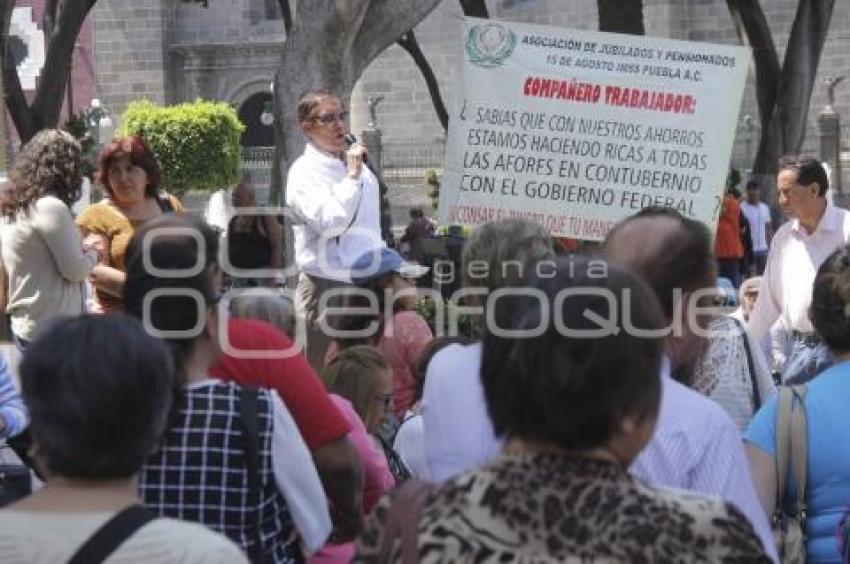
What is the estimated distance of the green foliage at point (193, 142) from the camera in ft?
113

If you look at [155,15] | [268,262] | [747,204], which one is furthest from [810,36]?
[155,15]

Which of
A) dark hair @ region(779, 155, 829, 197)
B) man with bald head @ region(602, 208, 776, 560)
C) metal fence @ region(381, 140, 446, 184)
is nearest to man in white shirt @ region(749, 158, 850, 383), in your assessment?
dark hair @ region(779, 155, 829, 197)

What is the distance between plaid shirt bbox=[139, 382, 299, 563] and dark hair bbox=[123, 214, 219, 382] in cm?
10

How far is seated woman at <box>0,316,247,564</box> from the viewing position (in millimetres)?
3012

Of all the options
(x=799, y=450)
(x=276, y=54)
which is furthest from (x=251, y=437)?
(x=276, y=54)

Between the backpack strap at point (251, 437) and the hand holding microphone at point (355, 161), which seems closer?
the backpack strap at point (251, 437)

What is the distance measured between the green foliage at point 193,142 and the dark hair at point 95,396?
30787mm

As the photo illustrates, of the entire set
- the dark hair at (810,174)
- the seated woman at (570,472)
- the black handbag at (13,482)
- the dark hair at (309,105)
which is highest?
the dark hair at (309,105)

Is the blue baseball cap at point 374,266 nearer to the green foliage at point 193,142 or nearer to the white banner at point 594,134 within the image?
the white banner at point 594,134

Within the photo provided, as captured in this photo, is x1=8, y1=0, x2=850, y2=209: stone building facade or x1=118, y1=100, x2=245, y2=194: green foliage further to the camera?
x1=8, y1=0, x2=850, y2=209: stone building facade

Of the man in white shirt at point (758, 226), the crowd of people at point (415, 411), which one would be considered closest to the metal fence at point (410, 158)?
the man in white shirt at point (758, 226)

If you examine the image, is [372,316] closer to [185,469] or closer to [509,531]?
[185,469]

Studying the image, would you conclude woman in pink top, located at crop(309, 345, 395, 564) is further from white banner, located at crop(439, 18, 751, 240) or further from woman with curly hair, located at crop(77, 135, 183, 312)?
white banner, located at crop(439, 18, 751, 240)

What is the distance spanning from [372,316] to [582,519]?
15.6ft
